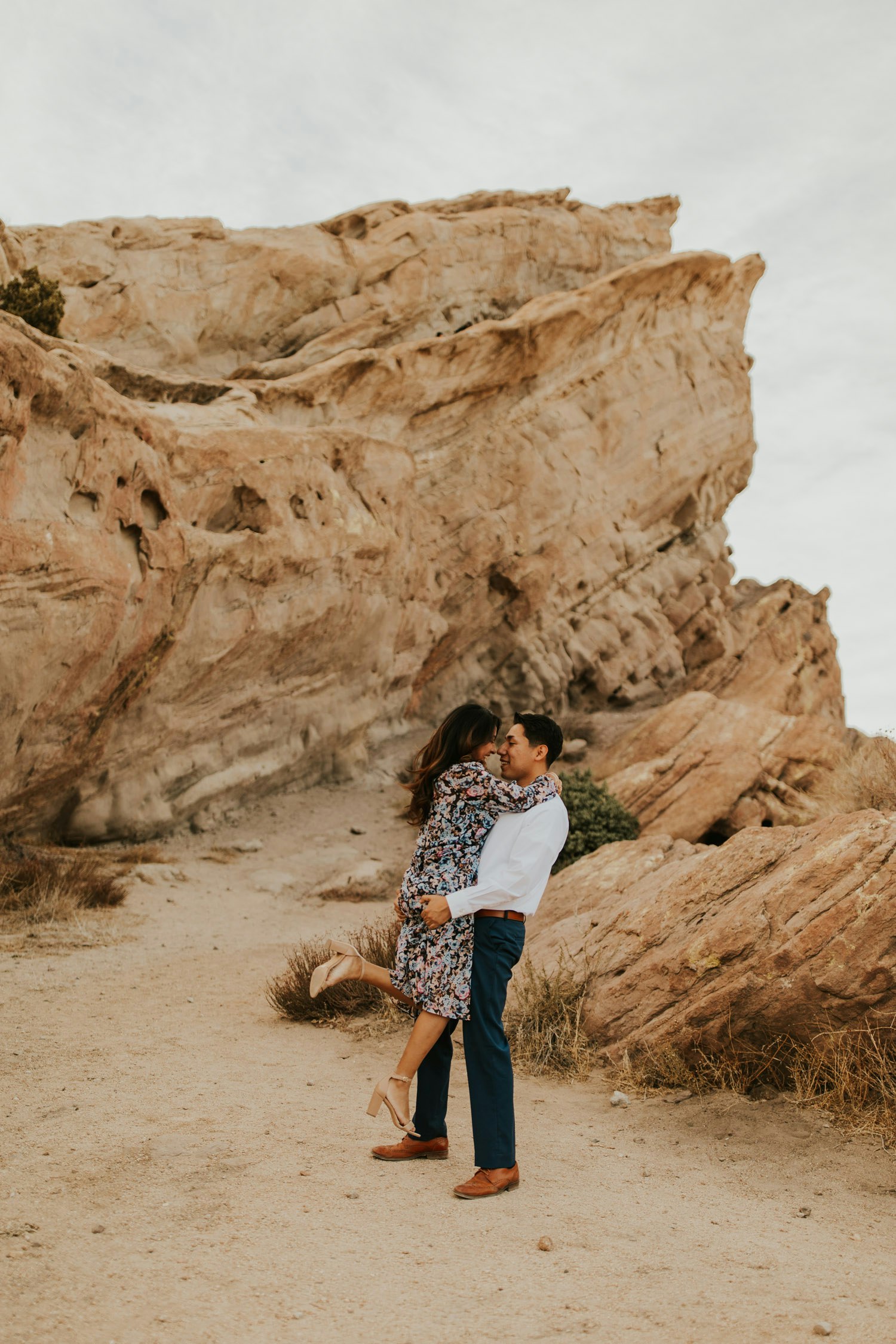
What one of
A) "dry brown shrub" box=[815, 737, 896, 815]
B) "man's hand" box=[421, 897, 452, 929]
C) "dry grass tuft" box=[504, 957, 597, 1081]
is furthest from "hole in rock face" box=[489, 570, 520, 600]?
"man's hand" box=[421, 897, 452, 929]

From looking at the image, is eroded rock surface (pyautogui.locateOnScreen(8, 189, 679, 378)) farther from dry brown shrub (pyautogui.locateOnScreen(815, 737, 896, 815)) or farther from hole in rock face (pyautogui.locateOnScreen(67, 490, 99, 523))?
dry brown shrub (pyautogui.locateOnScreen(815, 737, 896, 815))

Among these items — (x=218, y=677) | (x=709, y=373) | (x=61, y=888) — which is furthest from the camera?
(x=709, y=373)

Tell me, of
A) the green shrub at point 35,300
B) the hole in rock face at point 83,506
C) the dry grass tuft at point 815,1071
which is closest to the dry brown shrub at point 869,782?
the dry grass tuft at point 815,1071

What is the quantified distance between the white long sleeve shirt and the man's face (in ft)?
0.74

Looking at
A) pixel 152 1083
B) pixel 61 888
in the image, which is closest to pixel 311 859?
pixel 61 888

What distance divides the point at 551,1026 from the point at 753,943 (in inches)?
59.7

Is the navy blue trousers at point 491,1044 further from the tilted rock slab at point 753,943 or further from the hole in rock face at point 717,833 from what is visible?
the hole in rock face at point 717,833

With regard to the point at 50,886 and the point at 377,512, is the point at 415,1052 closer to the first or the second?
the point at 50,886

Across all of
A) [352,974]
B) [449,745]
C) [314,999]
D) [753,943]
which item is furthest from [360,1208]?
[314,999]

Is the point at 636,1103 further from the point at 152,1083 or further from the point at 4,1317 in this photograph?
the point at 4,1317

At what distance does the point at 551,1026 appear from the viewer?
6.76 m

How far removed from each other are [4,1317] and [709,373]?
2518 centimetres

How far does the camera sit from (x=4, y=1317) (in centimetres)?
300

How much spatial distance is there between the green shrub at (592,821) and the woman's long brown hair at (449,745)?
29.1ft
